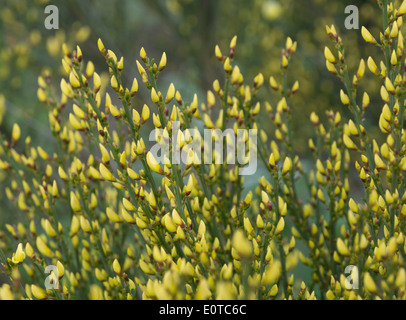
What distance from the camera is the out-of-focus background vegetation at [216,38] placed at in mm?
3746

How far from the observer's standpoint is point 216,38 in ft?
13.6

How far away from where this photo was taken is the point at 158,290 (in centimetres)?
95

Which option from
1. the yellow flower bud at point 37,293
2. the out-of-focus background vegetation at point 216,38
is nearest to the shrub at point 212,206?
the yellow flower bud at point 37,293

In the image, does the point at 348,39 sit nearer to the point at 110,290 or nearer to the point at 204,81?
the point at 204,81

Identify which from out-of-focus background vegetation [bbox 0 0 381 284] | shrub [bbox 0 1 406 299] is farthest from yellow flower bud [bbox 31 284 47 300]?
out-of-focus background vegetation [bbox 0 0 381 284]

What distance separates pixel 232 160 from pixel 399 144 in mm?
553

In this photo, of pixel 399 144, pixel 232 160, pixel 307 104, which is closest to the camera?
pixel 399 144

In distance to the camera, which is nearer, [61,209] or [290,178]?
[290,178]

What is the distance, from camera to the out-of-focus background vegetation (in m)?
3.75

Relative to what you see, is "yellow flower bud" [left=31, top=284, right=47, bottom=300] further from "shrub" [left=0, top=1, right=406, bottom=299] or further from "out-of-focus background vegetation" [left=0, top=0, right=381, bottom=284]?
"out-of-focus background vegetation" [left=0, top=0, right=381, bottom=284]

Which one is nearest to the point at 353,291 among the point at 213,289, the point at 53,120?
the point at 213,289

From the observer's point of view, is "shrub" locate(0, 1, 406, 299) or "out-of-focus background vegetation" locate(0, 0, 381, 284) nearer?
"shrub" locate(0, 1, 406, 299)

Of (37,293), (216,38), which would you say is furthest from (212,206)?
(216,38)

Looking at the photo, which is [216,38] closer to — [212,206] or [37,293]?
[212,206]
